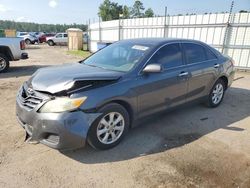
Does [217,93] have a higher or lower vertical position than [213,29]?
lower

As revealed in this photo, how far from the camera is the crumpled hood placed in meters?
3.16

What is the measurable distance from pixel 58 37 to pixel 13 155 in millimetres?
33040

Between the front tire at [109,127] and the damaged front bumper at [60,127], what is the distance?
14 cm

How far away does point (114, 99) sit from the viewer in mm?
3393

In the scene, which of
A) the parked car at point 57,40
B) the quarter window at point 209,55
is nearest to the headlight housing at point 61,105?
the quarter window at point 209,55

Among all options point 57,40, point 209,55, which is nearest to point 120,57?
point 209,55

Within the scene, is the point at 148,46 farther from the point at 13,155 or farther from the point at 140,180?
the point at 13,155

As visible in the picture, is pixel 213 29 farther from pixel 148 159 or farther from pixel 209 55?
pixel 148 159

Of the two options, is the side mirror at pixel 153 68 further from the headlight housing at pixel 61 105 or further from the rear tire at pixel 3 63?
the rear tire at pixel 3 63

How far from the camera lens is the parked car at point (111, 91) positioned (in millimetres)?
3074

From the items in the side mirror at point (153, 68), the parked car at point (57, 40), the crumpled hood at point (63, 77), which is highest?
the side mirror at point (153, 68)

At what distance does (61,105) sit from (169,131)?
211 centimetres

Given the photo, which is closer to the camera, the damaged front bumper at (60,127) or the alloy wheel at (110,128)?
the damaged front bumper at (60,127)

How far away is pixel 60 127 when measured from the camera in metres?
3.00
